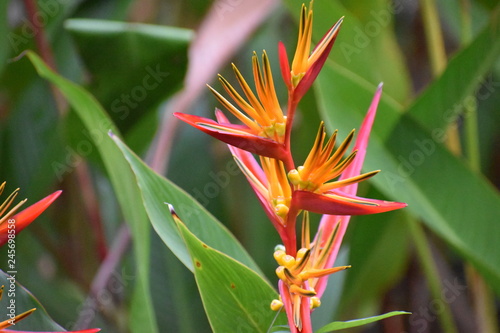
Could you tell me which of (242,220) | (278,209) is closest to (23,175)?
(242,220)

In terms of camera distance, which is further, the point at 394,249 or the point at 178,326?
the point at 394,249

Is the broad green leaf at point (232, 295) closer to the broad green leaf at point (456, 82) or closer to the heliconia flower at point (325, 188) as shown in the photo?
the heliconia flower at point (325, 188)

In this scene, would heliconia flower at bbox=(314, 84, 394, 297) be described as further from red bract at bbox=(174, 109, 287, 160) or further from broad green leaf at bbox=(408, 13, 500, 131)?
broad green leaf at bbox=(408, 13, 500, 131)

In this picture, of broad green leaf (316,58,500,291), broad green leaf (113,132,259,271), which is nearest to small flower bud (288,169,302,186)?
broad green leaf (113,132,259,271)

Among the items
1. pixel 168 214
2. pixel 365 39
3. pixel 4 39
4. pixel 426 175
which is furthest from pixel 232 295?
pixel 4 39

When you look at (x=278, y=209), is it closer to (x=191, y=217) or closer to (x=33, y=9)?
(x=191, y=217)

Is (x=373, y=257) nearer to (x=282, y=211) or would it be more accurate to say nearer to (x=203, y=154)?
(x=203, y=154)
